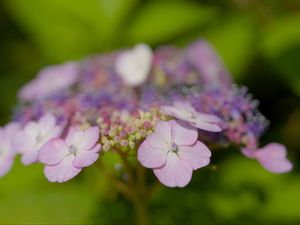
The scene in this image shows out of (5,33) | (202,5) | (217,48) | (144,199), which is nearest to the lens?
(144,199)

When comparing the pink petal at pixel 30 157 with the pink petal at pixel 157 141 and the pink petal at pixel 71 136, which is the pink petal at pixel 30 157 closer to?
the pink petal at pixel 71 136

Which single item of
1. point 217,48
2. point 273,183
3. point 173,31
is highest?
point 173,31

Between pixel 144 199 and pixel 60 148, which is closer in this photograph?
pixel 60 148

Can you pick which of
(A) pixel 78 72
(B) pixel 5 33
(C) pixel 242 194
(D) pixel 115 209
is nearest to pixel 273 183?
(C) pixel 242 194

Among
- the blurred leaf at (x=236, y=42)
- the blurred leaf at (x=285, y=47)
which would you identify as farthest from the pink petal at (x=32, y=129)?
the blurred leaf at (x=236, y=42)

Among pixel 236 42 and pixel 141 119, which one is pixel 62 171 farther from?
pixel 236 42

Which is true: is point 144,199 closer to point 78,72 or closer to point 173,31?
point 78,72

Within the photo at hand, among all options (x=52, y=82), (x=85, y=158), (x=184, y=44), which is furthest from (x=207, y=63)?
(x=85, y=158)
